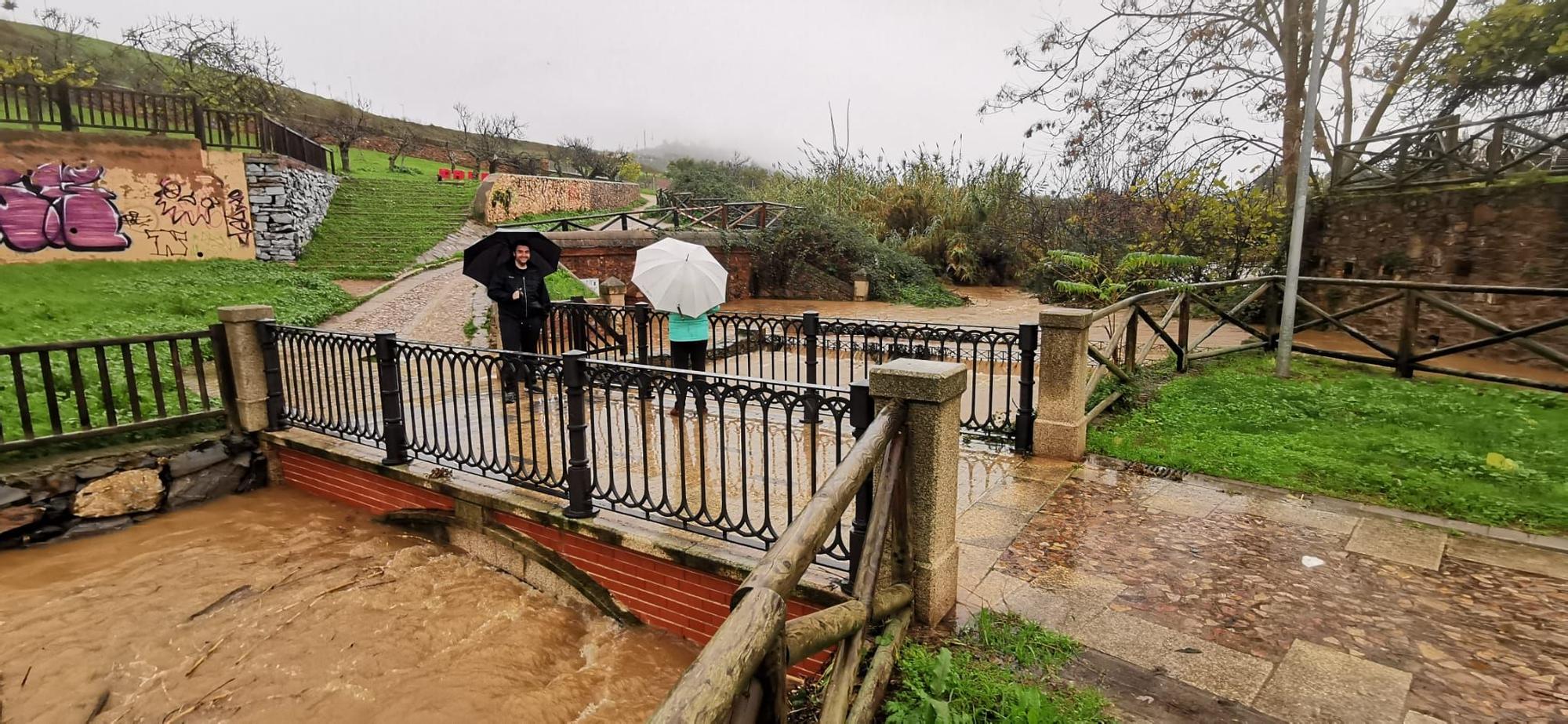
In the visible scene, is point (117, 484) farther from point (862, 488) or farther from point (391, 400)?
point (862, 488)

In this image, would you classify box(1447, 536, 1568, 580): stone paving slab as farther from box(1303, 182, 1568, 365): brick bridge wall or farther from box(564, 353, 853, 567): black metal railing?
box(1303, 182, 1568, 365): brick bridge wall

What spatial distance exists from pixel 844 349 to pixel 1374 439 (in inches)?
306

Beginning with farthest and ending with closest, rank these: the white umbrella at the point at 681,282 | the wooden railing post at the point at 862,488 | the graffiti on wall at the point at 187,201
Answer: the graffiti on wall at the point at 187,201, the white umbrella at the point at 681,282, the wooden railing post at the point at 862,488

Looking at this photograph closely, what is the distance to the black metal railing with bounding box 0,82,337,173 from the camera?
43.8ft

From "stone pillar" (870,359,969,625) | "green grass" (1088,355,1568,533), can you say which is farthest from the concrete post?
"green grass" (1088,355,1568,533)

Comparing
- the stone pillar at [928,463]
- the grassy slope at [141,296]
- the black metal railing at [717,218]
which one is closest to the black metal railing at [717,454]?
the stone pillar at [928,463]

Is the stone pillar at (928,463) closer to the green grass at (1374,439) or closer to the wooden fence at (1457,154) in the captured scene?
the green grass at (1374,439)

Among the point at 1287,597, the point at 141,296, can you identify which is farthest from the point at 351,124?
the point at 1287,597

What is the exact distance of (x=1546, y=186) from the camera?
9.61 metres

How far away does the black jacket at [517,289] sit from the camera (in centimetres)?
796

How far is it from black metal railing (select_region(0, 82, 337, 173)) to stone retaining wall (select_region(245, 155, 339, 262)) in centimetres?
48

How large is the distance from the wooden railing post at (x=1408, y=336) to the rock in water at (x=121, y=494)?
1259cm

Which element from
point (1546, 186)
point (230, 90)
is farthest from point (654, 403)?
point (230, 90)

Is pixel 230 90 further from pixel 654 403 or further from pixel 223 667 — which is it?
pixel 223 667
